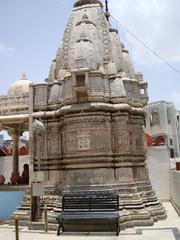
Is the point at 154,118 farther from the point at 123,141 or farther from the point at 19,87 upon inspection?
the point at 123,141

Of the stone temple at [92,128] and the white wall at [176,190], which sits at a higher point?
the stone temple at [92,128]

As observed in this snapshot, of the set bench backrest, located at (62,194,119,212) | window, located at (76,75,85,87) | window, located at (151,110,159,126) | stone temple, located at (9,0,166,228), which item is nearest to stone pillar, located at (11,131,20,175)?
stone temple, located at (9,0,166,228)

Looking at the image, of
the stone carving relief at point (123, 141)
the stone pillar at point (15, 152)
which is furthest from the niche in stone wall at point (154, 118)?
the stone carving relief at point (123, 141)

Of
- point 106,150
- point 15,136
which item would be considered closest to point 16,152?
point 15,136

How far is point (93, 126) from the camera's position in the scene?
13594mm

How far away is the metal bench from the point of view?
11070mm

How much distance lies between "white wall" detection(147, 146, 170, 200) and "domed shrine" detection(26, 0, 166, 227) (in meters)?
6.31

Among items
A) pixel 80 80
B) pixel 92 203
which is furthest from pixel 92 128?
pixel 92 203

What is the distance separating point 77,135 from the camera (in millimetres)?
13609

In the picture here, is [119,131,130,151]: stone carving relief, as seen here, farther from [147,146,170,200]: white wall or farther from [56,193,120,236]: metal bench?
[147,146,170,200]: white wall

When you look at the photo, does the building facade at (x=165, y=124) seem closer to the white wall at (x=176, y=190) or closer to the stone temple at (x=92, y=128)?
A: the white wall at (x=176, y=190)

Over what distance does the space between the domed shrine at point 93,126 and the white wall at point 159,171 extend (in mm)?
6309

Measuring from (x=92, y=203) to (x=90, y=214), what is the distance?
0.68m

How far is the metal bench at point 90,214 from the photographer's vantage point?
1107 centimetres
